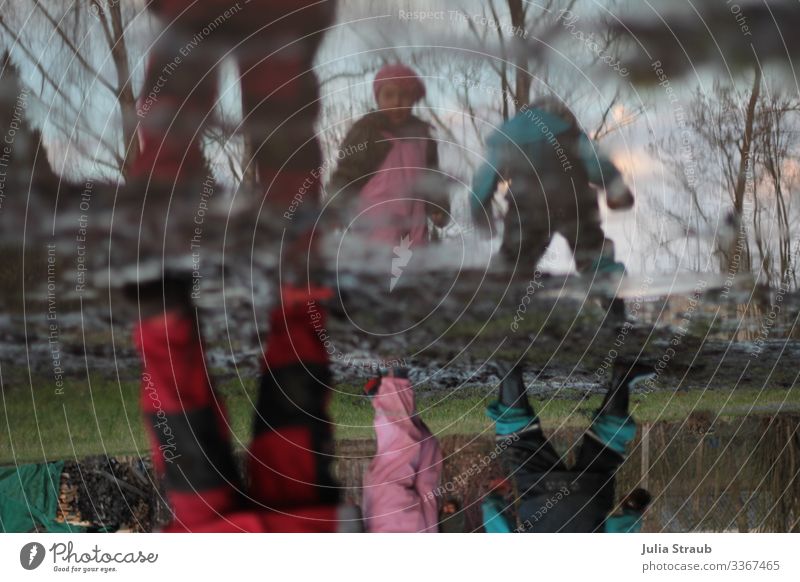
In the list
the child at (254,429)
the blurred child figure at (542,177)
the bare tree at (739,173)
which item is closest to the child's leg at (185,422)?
the child at (254,429)

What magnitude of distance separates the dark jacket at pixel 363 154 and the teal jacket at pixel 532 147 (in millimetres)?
134

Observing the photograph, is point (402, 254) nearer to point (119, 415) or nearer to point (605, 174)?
point (605, 174)

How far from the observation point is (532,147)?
1.96 meters

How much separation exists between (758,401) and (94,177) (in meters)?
1.60

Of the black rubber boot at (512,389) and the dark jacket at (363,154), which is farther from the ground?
the dark jacket at (363,154)

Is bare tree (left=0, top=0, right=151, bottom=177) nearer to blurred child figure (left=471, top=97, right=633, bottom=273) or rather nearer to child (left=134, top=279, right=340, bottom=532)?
child (left=134, top=279, right=340, bottom=532)

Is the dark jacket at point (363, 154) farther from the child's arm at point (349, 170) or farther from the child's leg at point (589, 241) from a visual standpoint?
the child's leg at point (589, 241)

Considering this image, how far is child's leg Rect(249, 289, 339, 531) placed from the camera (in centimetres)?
197

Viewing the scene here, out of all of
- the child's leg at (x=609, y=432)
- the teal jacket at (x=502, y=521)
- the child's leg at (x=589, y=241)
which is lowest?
the teal jacket at (x=502, y=521)

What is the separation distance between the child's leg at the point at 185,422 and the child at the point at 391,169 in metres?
0.45
